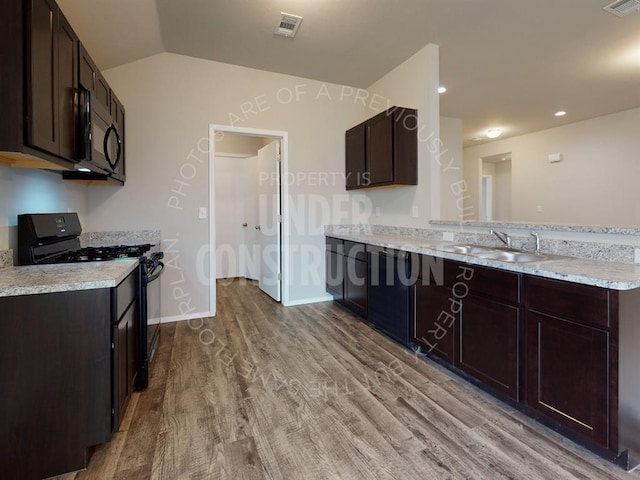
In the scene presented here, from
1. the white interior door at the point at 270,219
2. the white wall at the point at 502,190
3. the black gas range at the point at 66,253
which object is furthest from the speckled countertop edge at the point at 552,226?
the white wall at the point at 502,190

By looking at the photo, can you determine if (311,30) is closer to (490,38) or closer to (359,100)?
(359,100)

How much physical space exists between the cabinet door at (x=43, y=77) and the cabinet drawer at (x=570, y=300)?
7.84 ft

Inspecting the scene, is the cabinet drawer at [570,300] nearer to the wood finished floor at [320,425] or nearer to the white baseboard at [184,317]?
the wood finished floor at [320,425]

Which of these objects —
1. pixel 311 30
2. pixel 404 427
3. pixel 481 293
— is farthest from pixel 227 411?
pixel 311 30

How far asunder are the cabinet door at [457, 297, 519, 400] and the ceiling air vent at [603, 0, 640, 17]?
2763mm

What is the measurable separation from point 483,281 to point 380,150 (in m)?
1.95

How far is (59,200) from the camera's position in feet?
7.98

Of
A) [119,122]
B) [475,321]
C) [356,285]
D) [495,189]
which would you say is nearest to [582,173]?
[495,189]

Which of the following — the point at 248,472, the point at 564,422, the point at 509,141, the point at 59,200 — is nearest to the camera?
the point at 248,472

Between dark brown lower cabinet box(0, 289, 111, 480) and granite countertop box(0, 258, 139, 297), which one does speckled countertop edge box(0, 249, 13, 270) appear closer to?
granite countertop box(0, 258, 139, 297)

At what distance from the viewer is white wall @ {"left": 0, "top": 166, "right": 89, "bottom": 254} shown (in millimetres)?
1720

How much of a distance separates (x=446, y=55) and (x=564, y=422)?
3405 mm

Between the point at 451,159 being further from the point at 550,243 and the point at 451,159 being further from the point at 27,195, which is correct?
the point at 27,195

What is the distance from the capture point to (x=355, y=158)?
393 centimetres
